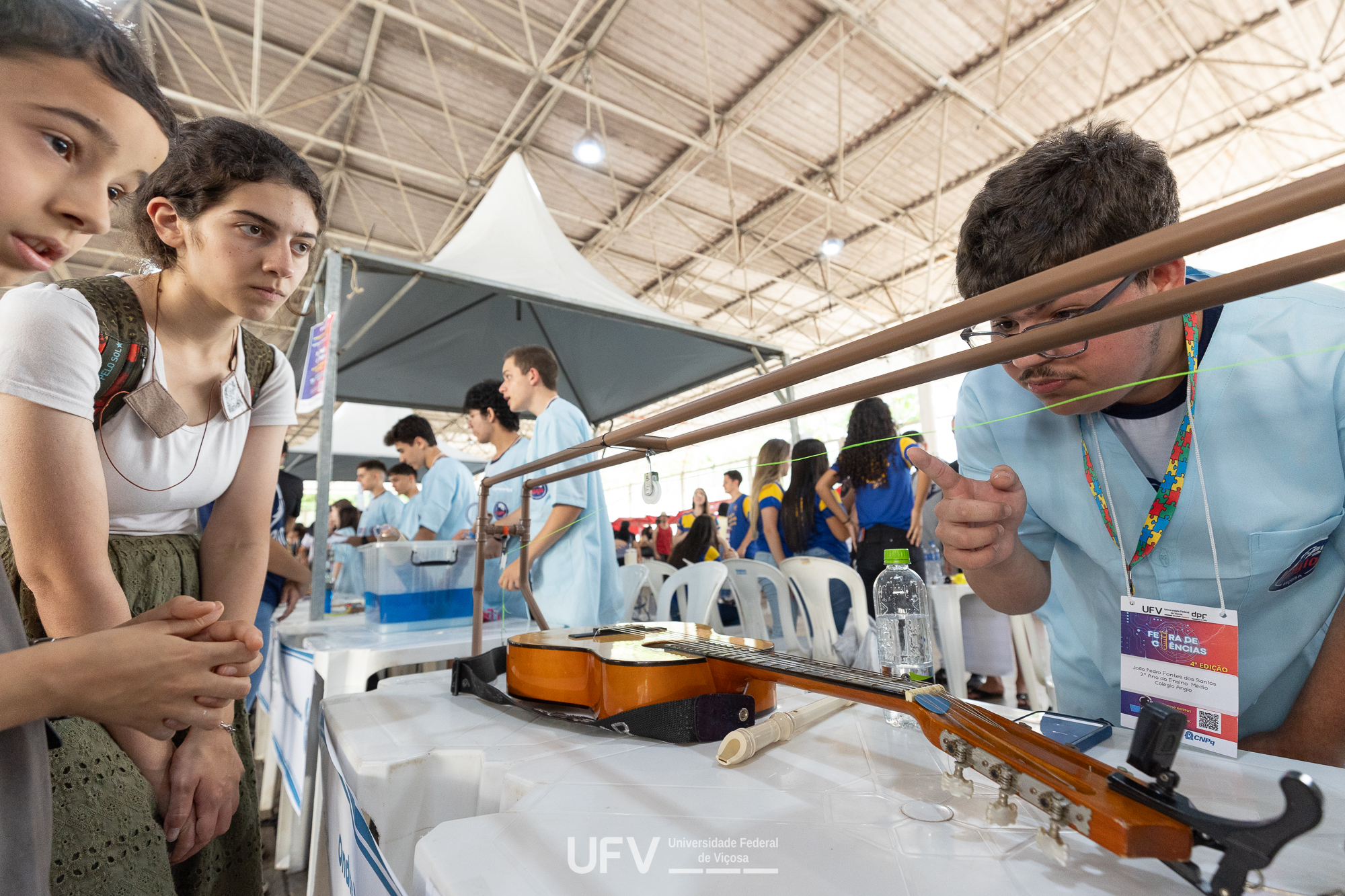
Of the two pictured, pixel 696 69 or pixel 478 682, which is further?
pixel 696 69

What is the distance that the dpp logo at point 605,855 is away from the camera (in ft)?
1.69

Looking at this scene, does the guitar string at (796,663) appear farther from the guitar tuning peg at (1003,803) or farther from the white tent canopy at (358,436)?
the white tent canopy at (358,436)

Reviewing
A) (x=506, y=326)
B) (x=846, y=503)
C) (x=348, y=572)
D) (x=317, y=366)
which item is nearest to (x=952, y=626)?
(x=846, y=503)

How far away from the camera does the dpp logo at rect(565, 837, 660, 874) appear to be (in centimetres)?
52

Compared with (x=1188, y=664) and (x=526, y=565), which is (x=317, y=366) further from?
(x=1188, y=664)

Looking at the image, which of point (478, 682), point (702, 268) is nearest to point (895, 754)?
point (478, 682)

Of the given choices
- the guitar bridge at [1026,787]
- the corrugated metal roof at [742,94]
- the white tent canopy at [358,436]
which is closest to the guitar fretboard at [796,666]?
the guitar bridge at [1026,787]

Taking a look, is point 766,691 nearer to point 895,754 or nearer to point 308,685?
point 895,754

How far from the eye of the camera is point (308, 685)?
65.2 inches

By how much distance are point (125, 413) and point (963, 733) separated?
1170 mm

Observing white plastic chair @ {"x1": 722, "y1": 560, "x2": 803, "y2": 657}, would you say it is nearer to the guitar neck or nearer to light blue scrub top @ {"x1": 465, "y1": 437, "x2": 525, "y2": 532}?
light blue scrub top @ {"x1": 465, "y1": 437, "x2": 525, "y2": 532}

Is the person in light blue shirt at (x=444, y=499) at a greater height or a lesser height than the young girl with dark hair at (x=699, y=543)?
greater

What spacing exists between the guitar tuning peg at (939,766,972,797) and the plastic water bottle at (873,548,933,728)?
31.4 inches

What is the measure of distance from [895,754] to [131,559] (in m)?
1.15
